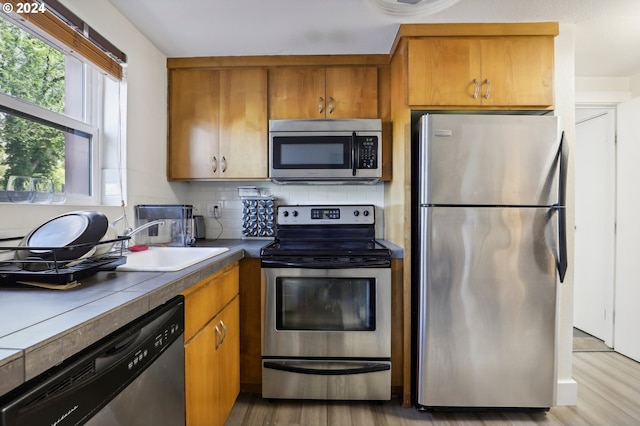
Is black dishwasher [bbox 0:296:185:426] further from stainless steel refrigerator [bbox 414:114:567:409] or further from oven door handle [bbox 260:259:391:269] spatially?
stainless steel refrigerator [bbox 414:114:567:409]

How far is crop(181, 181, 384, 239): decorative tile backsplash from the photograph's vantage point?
8.03 ft

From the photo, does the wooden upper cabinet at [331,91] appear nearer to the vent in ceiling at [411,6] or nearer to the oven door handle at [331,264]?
the vent in ceiling at [411,6]

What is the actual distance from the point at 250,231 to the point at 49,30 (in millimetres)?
1537

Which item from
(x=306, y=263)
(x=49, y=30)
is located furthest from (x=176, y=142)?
(x=306, y=263)

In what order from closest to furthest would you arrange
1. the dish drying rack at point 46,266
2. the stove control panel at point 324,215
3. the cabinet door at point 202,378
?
1. the dish drying rack at point 46,266
2. the cabinet door at point 202,378
3. the stove control panel at point 324,215

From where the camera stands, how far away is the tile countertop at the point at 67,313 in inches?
20.9

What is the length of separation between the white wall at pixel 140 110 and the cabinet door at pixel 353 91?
1131 mm

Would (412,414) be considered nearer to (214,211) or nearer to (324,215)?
(324,215)

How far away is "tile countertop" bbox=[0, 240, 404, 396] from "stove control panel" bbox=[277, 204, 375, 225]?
1168mm

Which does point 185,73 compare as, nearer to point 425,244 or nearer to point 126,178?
point 126,178

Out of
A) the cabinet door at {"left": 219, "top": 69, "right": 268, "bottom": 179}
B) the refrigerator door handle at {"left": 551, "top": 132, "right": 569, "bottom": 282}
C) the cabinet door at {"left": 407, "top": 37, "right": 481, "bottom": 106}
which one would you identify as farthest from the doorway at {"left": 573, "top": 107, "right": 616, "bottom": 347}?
the cabinet door at {"left": 219, "top": 69, "right": 268, "bottom": 179}

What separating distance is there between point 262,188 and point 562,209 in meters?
1.90

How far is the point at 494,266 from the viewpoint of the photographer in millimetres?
1680

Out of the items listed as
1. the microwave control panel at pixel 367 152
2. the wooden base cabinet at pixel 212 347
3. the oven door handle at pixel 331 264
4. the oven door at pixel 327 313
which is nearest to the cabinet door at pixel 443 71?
the microwave control panel at pixel 367 152
